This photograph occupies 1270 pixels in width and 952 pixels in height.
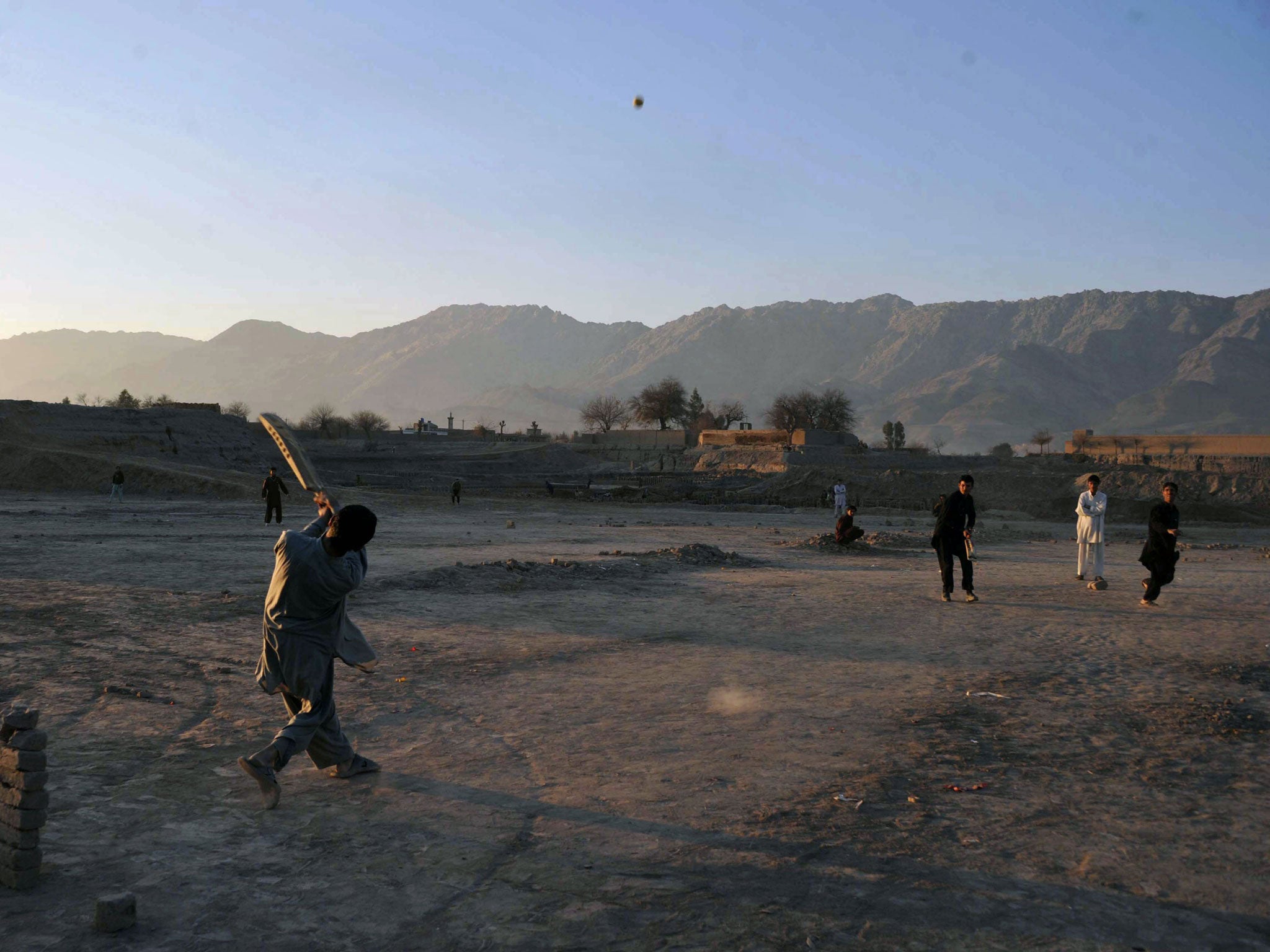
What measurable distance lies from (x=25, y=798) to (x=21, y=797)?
2cm

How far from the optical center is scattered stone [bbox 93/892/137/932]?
3773 mm

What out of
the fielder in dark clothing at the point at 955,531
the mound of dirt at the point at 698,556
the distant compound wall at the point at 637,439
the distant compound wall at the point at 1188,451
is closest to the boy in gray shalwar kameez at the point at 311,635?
the fielder in dark clothing at the point at 955,531

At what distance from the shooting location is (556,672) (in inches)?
353

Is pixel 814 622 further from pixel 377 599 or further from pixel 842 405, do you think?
pixel 842 405

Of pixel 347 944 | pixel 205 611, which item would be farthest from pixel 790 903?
pixel 205 611

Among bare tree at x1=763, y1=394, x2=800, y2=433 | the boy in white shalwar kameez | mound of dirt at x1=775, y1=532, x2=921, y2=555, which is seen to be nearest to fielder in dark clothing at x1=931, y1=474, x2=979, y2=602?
the boy in white shalwar kameez

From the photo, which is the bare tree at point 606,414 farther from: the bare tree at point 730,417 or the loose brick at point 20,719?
the loose brick at point 20,719

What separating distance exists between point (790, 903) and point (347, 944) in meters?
1.78

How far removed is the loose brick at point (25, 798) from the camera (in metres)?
4.07

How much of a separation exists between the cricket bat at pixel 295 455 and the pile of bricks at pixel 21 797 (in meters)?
1.65

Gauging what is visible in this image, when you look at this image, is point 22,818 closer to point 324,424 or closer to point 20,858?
point 20,858

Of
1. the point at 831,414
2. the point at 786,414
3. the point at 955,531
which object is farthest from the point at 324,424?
the point at 955,531

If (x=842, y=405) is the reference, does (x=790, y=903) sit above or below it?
below

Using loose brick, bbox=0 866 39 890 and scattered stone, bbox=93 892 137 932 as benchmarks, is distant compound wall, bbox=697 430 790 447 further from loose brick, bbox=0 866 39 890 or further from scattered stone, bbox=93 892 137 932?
scattered stone, bbox=93 892 137 932
